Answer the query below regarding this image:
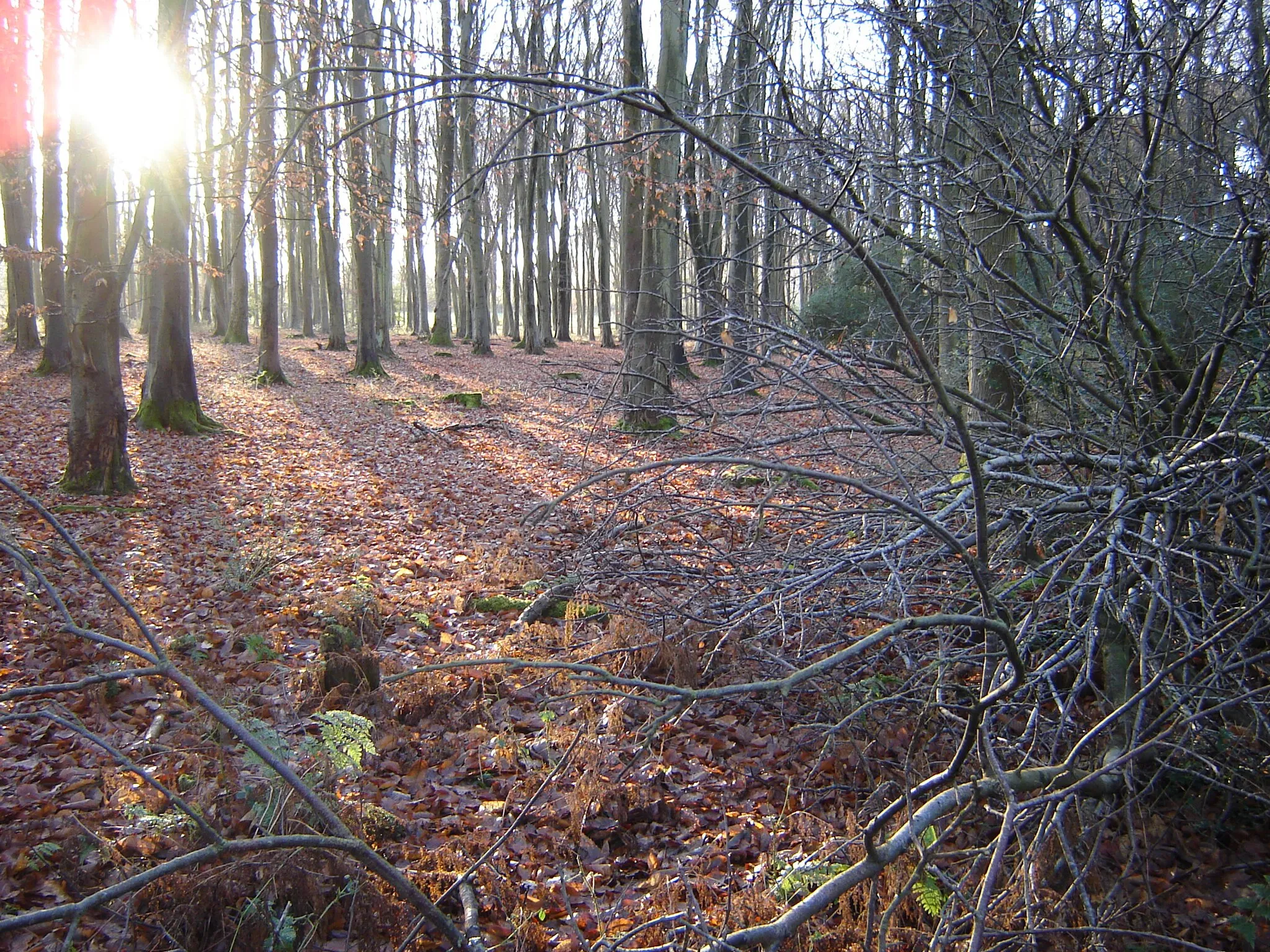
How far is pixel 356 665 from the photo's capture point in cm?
437

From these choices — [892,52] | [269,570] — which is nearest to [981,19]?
[892,52]

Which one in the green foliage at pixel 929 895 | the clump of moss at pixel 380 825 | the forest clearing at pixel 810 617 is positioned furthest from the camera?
the clump of moss at pixel 380 825

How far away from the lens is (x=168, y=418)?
10547mm

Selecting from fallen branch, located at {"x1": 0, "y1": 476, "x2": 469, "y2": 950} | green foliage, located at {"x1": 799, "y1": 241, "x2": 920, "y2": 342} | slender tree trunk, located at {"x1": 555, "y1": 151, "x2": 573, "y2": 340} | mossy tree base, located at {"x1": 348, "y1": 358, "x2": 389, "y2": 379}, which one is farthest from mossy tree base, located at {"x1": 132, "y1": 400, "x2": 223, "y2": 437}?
slender tree trunk, located at {"x1": 555, "y1": 151, "x2": 573, "y2": 340}

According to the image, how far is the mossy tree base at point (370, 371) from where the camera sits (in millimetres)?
17047

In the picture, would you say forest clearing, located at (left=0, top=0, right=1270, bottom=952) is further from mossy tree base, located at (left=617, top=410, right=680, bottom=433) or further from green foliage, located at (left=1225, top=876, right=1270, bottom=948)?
mossy tree base, located at (left=617, top=410, right=680, bottom=433)

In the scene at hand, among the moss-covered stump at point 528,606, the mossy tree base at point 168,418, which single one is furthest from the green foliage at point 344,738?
the mossy tree base at point 168,418

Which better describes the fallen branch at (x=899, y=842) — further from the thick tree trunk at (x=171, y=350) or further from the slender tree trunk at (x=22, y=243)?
the slender tree trunk at (x=22, y=243)

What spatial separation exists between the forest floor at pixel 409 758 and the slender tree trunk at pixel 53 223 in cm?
553

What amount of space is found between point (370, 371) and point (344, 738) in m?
14.9

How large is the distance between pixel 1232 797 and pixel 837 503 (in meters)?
2.05

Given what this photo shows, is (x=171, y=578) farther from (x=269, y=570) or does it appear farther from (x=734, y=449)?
(x=734, y=449)

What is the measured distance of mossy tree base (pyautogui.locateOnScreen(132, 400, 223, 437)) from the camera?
1049cm

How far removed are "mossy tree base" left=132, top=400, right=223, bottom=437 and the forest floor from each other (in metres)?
2.54
